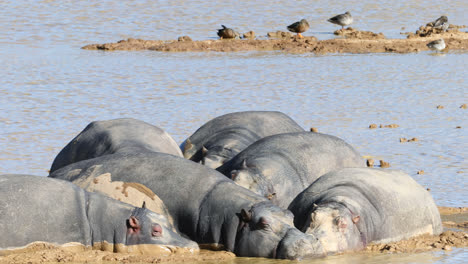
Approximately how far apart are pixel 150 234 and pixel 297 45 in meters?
18.2

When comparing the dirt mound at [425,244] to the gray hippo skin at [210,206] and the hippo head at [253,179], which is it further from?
the hippo head at [253,179]

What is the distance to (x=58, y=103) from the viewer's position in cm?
1577

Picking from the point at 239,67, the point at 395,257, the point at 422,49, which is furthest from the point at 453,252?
the point at 422,49

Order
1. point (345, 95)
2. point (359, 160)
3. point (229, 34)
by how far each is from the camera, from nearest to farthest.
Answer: point (359, 160), point (345, 95), point (229, 34)

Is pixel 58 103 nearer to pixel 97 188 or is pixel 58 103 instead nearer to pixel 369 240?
pixel 97 188

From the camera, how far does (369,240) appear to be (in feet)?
25.5

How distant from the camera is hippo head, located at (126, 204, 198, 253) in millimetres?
7258

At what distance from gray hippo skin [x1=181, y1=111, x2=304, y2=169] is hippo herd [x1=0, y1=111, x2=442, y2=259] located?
97 centimetres

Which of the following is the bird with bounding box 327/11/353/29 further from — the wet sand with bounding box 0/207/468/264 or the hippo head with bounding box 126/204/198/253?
the hippo head with bounding box 126/204/198/253

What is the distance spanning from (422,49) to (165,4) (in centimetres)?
1301

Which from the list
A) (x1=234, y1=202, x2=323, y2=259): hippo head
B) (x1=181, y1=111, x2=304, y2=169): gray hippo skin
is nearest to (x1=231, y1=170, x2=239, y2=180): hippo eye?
(x1=234, y1=202, x2=323, y2=259): hippo head

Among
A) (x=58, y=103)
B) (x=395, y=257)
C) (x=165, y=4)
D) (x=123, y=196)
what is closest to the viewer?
(x=395, y=257)

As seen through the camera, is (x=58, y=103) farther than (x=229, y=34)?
No

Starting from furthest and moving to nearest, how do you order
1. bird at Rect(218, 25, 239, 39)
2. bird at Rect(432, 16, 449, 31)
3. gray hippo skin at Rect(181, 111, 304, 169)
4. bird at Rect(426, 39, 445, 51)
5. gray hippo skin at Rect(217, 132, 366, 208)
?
bird at Rect(432, 16, 449, 31)
bird at Rect(218, 25, 239, 39)
bird at Rect(426, 39, 445, 51)
gray hippo skin at Rect(181, 111, 304, 169)
gray hippo skin at Rect(217, 132, 366, 208)
